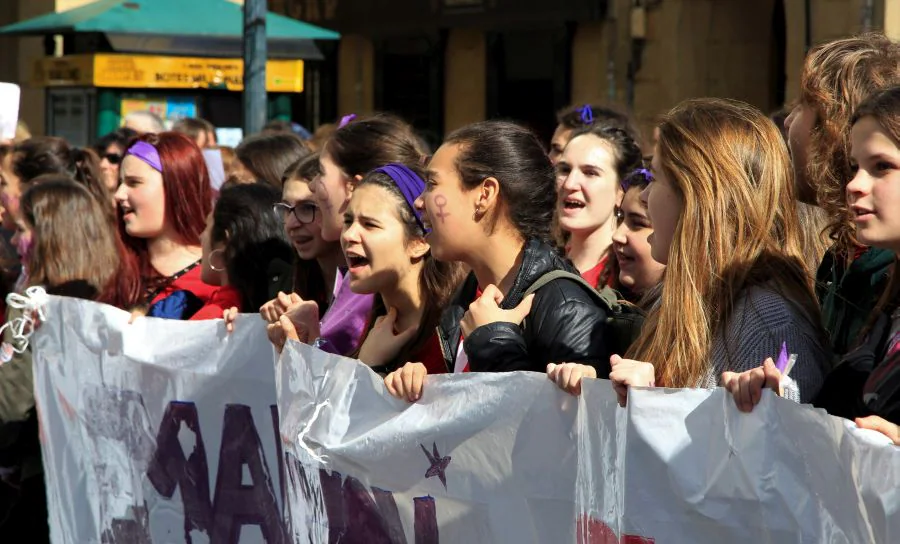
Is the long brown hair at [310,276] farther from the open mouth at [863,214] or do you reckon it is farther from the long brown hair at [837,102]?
the open mouth at [863,214]

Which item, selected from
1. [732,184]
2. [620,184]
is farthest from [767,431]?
[620,184]

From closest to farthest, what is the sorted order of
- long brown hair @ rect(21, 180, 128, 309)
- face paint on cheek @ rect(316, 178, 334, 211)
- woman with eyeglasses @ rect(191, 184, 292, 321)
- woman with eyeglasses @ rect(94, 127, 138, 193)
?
face paint on cheek @ rect(316, 178, 334, 211), woman with eyeglasses @ rect(191, 184, 292, 321), long brown hair @ rect(21, 180, 128, 309), woman with eyeglasses @ rect(94, 127, 138, 193)

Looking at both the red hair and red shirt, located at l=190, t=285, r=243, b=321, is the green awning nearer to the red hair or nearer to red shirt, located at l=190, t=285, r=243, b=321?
the red hair

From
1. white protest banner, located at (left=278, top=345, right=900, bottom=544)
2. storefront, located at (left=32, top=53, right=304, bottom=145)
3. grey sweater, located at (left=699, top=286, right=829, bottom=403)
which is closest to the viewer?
white protest banner, located at (left=278, top=345, right=900, bottom=544)

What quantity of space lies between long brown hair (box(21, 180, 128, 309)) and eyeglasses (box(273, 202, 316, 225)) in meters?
0.93

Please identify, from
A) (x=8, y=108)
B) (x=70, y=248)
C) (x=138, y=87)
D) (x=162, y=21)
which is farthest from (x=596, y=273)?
(x=138, y=87)

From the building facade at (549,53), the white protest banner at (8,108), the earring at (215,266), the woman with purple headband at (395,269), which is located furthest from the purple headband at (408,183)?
the building facade at (549,53)

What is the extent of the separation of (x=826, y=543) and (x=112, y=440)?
3.01 metres

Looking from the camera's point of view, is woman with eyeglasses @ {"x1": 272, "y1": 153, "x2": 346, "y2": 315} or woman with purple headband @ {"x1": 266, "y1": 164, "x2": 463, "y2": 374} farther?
woman with eyeglasses @ {"x1": 272, "y1": 153, "x2": 346, "y2": 315}

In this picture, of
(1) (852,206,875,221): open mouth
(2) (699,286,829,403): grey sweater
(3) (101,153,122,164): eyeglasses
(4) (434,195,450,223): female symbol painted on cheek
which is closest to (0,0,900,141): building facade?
(3) (101,153,122,164): eyeglasses

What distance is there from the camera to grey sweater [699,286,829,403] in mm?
3086

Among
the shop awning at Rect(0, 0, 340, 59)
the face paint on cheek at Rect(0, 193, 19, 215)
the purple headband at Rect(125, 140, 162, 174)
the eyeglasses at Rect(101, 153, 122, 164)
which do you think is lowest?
the face paint on cheek at Rect(0, 193, 19, 215)

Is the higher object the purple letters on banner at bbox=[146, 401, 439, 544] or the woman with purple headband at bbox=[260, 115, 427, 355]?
the woman with purple headband at bbox=[260, 115, 427, 355]

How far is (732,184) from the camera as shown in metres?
3.26
